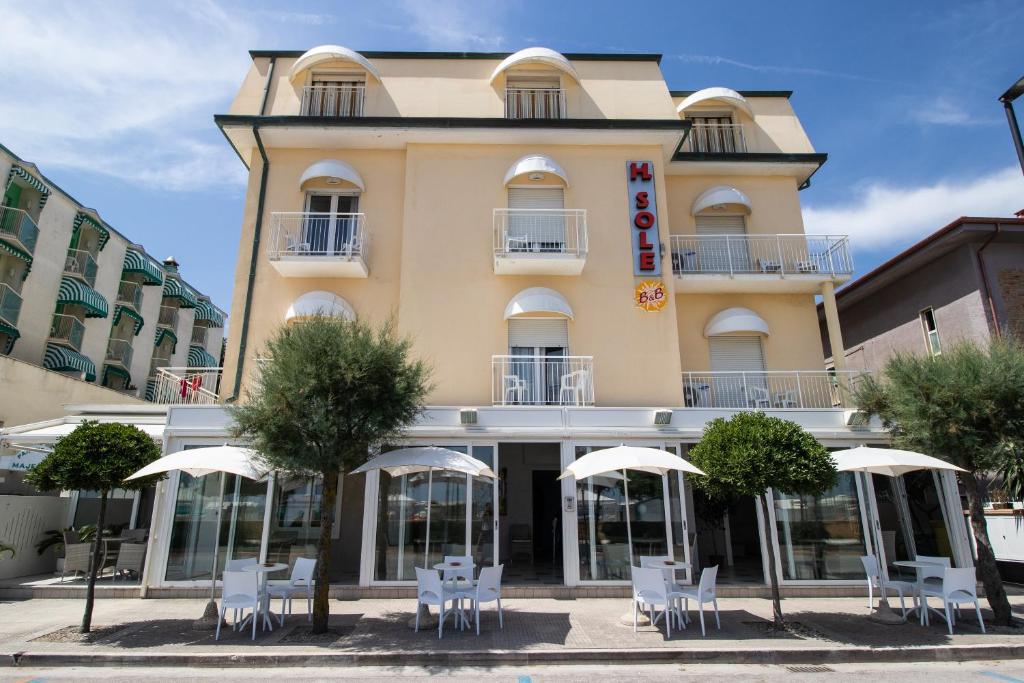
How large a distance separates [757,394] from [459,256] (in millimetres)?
8828

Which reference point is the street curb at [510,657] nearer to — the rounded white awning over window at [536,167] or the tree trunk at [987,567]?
the tree trunk at [987,567]

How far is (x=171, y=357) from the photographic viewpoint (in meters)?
35.9

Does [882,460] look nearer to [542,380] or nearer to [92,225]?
[542,380]

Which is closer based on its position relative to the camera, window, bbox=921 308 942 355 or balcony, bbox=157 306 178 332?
window, bbox=921 308 942 355

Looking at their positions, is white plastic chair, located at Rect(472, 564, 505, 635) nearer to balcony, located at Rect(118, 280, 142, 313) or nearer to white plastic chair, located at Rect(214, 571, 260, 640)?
white plastic chair, located at Rect(214, 571, 260, 640)

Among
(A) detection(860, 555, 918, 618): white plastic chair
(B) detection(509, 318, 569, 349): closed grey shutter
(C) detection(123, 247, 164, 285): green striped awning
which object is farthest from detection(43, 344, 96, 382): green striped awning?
(A) detection(860, 555, 918, 618): white plastic chair

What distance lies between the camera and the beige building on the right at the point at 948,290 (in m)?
15.0

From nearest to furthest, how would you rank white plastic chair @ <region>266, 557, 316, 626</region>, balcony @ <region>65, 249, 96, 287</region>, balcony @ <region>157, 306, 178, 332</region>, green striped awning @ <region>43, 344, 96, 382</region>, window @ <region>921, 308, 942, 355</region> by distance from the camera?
1. white plastic chair @ <region>266, 557, 316, 626</region>
2. window @ <region>921, 308, 942, 355</region>
3. green striped awning @ <region>43, 344, 96, 382</region>
4. balcony @ <region>65, 249, 96, 287</region>
5. balcony @ <region>157, 306, 178, 332</region>

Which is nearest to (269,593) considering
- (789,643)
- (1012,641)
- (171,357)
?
(789,643)

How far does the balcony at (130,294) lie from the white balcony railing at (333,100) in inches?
860

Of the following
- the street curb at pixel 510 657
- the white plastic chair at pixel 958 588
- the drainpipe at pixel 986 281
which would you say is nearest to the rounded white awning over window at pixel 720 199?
the drainpipe at pixel 986 281

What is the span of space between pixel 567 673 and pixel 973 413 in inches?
328

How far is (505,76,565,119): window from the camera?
1622 centimetres

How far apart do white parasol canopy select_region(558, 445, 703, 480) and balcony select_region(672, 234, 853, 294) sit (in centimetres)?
679
